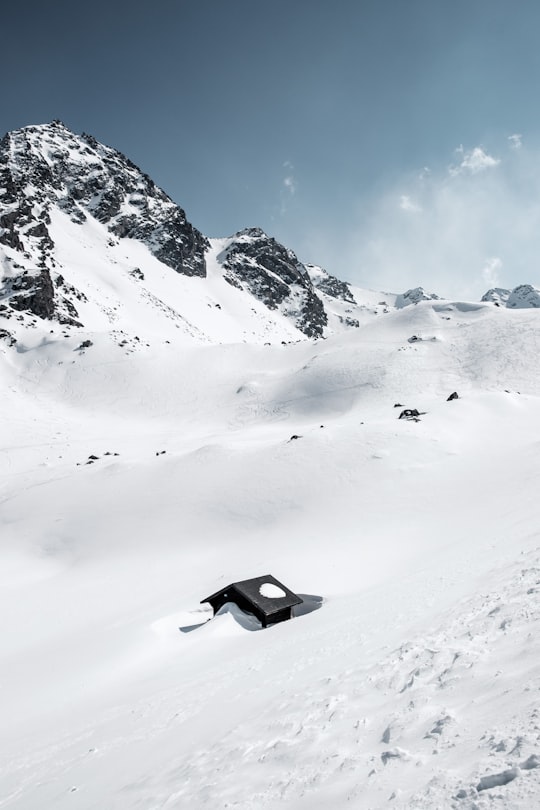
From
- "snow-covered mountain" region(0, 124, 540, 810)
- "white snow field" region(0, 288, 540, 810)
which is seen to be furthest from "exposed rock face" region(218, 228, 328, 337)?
"white snow field" region(0, 288, 540, 810)

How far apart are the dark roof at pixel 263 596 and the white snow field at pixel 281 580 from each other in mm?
938

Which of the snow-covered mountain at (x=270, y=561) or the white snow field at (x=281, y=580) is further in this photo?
the snow-covered mountain at (x=270, y=561)

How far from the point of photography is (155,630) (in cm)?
1538

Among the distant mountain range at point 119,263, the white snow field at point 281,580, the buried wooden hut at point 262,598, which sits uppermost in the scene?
the distant mountain range at point 119,263

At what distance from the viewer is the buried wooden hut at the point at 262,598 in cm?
1603

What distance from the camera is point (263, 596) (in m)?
16.6

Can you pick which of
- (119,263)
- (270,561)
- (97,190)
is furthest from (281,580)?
(97,190)

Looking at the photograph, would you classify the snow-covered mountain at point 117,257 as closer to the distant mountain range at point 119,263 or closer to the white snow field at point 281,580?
the distant mountain range at point 119,263

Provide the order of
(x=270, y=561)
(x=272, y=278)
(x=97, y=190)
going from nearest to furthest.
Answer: (x=270, y=561), (x=97, y=190), (x=272, y=278)

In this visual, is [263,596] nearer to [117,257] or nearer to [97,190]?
[117,257]

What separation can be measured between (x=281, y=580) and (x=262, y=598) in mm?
2870

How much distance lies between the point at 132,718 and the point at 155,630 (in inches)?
283

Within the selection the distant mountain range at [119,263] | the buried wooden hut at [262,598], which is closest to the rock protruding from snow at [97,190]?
the distant mountain range at [119,263]

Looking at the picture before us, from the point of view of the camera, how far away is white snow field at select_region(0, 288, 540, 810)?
195 inches
